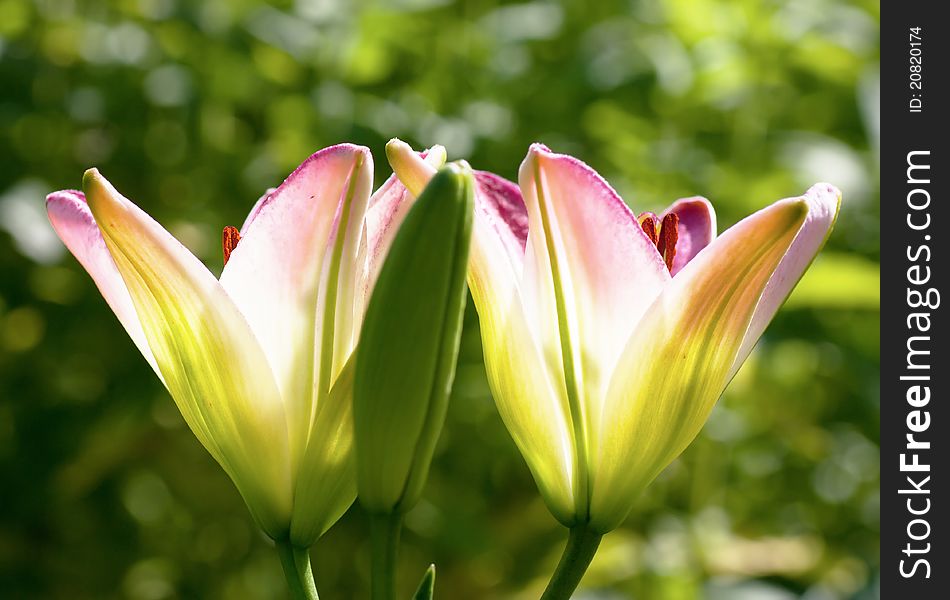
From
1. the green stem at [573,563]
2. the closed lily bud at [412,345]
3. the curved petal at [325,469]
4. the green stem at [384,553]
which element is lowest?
the green stem at [573,563]

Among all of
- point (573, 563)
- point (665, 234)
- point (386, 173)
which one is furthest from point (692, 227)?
point (386, 173)

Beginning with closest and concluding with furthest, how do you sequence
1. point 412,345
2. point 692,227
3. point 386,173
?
point 412,345 → point 692,227 → point 386,173

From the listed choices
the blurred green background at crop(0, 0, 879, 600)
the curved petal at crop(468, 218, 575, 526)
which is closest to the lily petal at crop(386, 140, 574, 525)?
the curved petal at crop(468, 218, 575, 526)

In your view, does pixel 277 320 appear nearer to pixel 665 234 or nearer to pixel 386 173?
pixel 665 234

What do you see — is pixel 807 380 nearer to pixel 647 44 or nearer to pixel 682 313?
pixel 647 44

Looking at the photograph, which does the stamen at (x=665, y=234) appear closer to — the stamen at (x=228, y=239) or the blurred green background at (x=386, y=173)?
the stamen at (x=228, y=239)

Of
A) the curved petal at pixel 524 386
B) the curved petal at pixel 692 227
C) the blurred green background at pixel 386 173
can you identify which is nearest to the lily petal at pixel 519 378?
the curved petal at pixel 524 386
